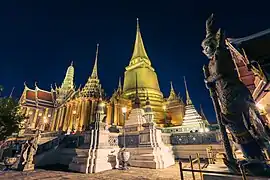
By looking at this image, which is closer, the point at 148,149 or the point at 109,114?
the point at 148,149

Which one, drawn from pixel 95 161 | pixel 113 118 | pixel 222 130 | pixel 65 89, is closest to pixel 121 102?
pixel 113 118

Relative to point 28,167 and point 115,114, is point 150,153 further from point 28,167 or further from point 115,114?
point 115,114

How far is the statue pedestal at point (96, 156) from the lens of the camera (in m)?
7.30

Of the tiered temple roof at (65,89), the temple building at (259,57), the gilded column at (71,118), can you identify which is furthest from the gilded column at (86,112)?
the temple building at (259,57)

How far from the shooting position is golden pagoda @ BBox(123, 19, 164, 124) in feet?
78.4

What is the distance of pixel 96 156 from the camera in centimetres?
764

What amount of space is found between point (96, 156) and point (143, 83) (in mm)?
19758

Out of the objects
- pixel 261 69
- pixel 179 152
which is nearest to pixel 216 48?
pixel 261 69

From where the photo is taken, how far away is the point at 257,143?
271cm

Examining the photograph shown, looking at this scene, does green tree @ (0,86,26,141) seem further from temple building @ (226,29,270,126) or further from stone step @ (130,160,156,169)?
temple building @ (226,29,270,126)

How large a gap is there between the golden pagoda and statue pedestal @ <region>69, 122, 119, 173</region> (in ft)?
45.8

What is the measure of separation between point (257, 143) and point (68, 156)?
10.7 m

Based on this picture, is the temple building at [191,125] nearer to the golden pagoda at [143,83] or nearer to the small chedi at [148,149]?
the golden pagoda at [143,83]

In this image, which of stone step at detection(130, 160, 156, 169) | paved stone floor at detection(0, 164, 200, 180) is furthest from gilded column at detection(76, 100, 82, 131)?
paved stone floor at detection(0, 164, 200, 180)
